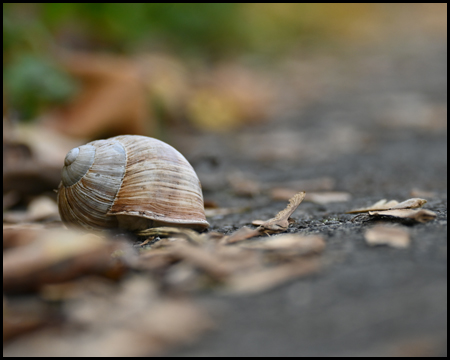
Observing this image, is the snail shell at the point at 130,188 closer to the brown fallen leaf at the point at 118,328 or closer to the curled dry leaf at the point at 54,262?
the curled dry leaf at the point at 54,262

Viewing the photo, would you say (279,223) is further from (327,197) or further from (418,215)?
(327,197)

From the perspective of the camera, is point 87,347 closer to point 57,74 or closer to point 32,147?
point 32,147

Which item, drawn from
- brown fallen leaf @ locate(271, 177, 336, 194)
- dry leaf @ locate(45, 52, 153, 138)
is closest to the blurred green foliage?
dry leaf @ locate(45, 52, 153, 138)

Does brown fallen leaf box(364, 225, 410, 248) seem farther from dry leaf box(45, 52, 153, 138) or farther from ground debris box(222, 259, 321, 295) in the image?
dry leaf box(45, 52, 153, 138)

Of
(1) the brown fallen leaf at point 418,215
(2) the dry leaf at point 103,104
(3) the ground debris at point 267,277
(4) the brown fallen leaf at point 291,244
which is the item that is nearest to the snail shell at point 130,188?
(4) the brown fallen leaf at point 291,244

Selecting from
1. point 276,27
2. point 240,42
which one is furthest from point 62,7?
point 276,27

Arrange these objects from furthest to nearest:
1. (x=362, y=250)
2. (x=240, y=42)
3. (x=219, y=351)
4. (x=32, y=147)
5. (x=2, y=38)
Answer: (x=240, y=42) < (x=2, y=38) < (x=32, y=147) < (x=362, y=250) < (x=219, y=351)
